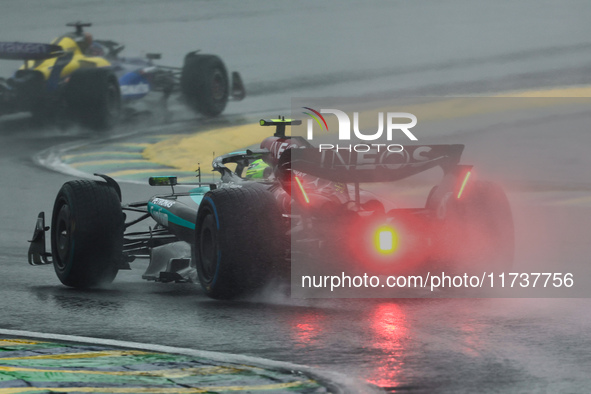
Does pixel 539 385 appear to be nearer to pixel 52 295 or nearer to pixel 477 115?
pixel 52 295

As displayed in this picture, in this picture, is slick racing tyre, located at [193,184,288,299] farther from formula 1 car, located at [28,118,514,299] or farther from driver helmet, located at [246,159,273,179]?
driver helmet, located at [246,159,273,179]

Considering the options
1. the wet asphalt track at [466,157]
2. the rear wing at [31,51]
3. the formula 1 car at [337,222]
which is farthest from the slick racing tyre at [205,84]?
the formula 1 car at [337,222]

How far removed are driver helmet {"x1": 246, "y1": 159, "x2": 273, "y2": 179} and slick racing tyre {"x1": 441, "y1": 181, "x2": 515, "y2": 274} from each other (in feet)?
6.57

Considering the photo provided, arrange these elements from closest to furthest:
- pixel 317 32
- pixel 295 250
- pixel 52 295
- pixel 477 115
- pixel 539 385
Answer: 1. pixel 539 385
2. pixel 295 250
3. pixel 52 295
4. pixel 477 115
5. pixel 317 32

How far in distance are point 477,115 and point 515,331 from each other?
45.6 feet

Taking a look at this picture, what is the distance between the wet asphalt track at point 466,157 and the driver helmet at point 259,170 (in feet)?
3.73

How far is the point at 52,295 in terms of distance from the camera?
853cm

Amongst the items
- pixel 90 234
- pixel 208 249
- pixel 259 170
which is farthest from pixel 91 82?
pixel 208 249

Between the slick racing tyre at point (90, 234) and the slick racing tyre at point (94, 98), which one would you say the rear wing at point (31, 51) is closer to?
the slick racing tyre at point (94, 98)

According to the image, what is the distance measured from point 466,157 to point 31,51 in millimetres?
8145

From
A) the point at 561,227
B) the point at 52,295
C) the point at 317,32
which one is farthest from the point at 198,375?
the point at 317,32

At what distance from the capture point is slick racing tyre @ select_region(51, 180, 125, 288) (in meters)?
8.61

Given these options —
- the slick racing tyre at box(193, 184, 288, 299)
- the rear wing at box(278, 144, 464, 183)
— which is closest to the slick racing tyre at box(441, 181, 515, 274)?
the rear wing at box(278, 144, 464, 183)

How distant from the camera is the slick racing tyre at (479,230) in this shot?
25.5 ft
